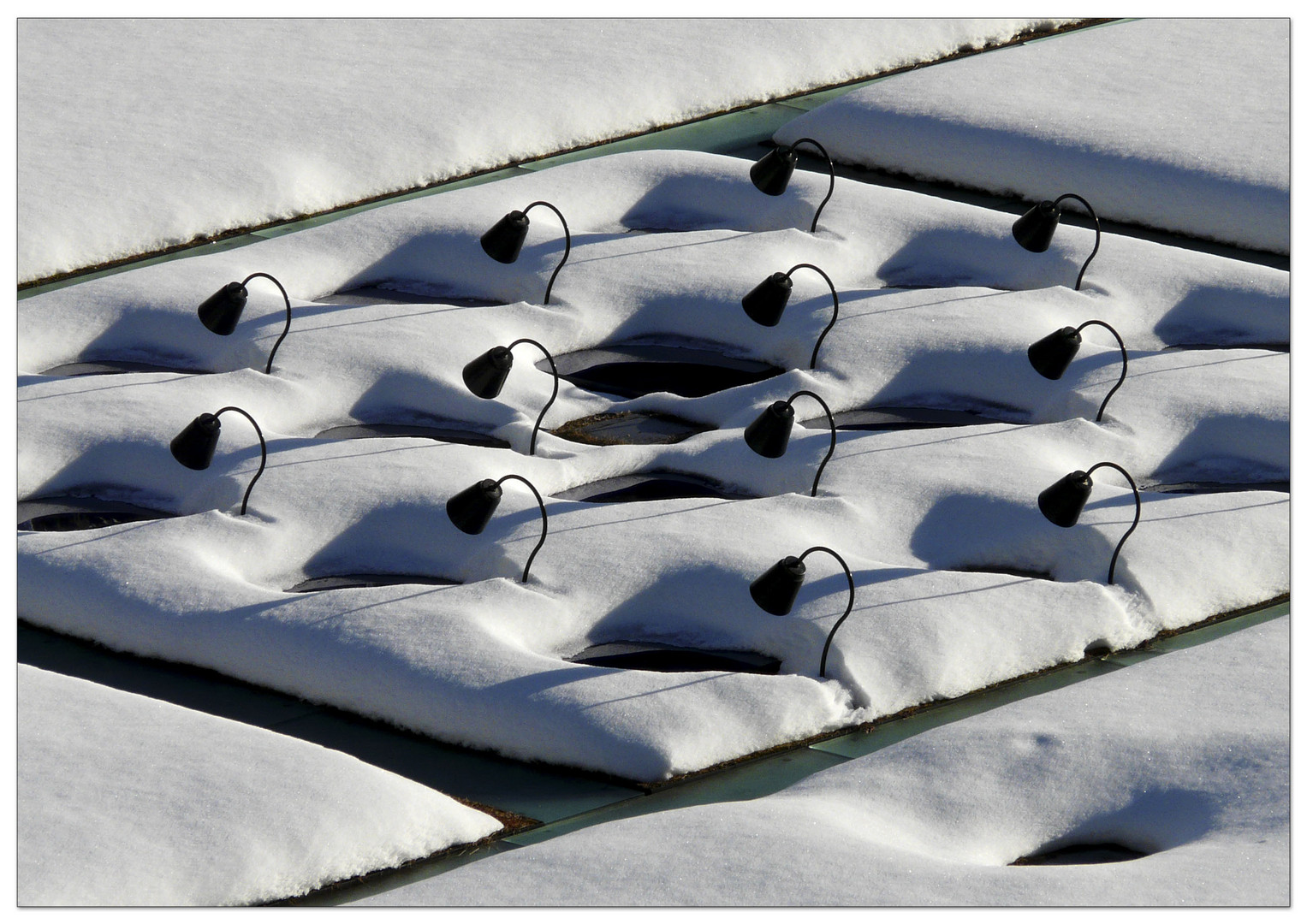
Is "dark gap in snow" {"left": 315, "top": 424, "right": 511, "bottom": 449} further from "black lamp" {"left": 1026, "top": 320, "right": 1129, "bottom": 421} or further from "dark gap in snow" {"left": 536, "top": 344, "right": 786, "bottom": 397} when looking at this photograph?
"black lamp" {"left": 1026, "top": 320, "right": 1129, "bottom": 421}

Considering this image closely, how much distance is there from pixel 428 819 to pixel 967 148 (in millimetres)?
5437

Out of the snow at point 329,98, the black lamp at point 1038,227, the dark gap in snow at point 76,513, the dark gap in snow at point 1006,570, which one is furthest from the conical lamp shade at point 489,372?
the snow at point 329,98

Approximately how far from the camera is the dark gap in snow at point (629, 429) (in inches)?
254

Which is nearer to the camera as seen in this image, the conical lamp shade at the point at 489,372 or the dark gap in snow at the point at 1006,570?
the dark gap in snow at the point at 1006,570

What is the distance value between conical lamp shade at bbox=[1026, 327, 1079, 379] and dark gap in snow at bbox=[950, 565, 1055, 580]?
977mm

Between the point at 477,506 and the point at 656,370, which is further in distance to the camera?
the point at 656,370

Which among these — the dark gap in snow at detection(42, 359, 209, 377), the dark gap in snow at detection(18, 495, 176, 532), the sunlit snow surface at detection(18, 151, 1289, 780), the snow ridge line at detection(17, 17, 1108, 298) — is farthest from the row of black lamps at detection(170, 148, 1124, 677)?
the snow ridge line at detection(17, 17, 1108, 298)

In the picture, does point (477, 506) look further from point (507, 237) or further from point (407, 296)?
point (407, 296)

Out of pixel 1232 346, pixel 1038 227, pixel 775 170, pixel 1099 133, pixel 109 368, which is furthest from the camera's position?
pixel 1099 133

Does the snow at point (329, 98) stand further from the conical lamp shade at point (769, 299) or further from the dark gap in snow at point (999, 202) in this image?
the conical lamp shade at point (769, 299)

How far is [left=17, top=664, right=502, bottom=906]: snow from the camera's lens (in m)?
4.11

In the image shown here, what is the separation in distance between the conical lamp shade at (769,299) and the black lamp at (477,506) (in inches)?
55.7

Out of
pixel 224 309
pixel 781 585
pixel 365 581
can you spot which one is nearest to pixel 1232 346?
pixel 781 585

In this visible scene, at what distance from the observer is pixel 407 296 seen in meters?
7.48
